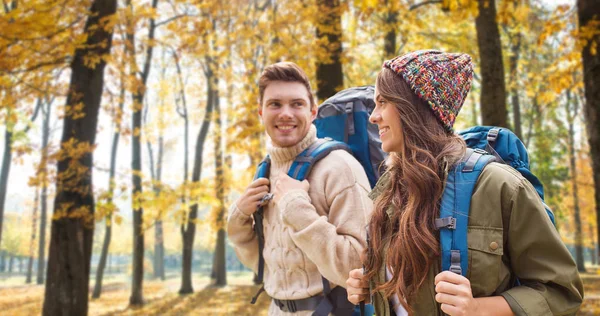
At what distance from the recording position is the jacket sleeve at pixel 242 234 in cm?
271

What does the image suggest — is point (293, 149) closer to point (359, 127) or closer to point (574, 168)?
point (359, 127)

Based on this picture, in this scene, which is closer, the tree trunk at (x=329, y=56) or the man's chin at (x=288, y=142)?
the man's chin at (x=288, y=142)

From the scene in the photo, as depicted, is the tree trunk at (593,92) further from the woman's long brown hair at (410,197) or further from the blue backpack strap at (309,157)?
the woman's long brown hair at (410,197)

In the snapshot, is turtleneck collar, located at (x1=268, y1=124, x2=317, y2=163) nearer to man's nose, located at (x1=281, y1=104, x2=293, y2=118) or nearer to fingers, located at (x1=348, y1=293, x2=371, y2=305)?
man's nose, located at (x1=281, y1=104, x2=293, y2=118)

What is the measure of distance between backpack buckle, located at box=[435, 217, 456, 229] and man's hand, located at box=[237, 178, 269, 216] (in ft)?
4.34

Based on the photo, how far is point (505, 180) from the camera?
55.3 inches

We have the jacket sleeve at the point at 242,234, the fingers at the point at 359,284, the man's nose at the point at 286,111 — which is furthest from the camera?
the jacket sleeve at the point at 242,234

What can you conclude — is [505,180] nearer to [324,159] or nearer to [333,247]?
[333,247]

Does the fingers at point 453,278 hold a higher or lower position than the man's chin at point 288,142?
lower

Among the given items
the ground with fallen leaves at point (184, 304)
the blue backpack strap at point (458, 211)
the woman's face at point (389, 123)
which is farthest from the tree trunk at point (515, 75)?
the blue backpack strap at point (458, 211)

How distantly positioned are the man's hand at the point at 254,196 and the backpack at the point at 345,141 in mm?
85

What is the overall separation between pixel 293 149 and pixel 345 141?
313 mm

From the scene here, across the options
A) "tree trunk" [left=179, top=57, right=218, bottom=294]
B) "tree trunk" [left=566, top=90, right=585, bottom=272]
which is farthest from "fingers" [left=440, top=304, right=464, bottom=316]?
"tree trunk" [left=566, top=90, right=585, bottom=272]

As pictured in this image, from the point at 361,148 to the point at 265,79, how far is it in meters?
0.68
